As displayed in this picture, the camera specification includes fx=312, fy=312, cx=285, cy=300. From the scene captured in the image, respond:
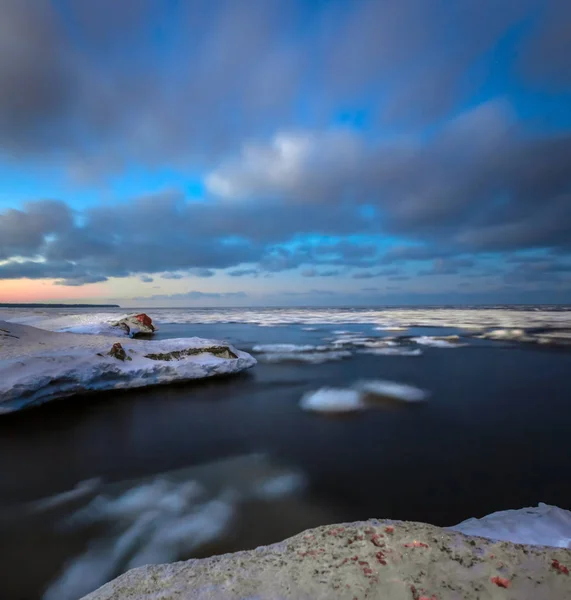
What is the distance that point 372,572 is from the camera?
2.02 meters

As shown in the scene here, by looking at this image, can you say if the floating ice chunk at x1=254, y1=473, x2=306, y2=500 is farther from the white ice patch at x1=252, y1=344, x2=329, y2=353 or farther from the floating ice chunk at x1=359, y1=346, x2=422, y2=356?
the white ice patch at x1=252, y1=344, x2=329, y2=353

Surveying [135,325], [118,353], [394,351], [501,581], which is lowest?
[394,351]

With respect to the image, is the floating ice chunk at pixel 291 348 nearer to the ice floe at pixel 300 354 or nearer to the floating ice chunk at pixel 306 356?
the ice floe at pixel 300 354

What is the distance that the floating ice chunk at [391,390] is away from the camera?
8.10 metres

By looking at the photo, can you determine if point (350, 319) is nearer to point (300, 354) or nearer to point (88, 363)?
point (300, 354)

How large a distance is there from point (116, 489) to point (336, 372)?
790 cm

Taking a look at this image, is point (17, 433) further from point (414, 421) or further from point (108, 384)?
point (414, 421)

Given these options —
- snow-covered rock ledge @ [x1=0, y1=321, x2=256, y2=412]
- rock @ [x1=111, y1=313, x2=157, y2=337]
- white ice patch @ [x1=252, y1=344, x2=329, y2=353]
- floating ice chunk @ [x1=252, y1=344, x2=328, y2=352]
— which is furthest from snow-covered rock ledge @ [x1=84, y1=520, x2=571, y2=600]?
rock @ [x1=111, y1=313, x2=157, y2=337]

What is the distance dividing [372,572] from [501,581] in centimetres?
75

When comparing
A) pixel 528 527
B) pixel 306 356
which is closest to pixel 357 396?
pixel 528 527

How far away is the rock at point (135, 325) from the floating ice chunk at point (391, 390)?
1825 centimetres

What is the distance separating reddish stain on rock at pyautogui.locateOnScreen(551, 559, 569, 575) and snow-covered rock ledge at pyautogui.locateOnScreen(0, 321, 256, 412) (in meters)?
8.61

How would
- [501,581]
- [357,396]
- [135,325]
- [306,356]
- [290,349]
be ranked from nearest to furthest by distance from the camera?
1. [501,581]
2. [357,396]
3. [306,356]
4. [290,349]
5. [135,325]

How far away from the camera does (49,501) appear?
3.90 m
